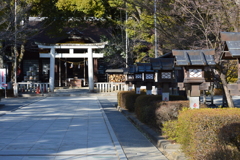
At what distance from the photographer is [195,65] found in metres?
8.85

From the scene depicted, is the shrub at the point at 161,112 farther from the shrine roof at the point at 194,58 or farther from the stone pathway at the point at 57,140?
the shrine roof at the point at 194,58

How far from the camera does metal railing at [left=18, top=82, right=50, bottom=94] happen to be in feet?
108

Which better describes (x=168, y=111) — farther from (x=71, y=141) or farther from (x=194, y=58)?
(x=71, y=141)

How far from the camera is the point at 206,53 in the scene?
894cm

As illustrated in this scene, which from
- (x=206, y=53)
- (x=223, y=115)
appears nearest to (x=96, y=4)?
(x=206, y=53)

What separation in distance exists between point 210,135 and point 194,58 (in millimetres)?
3462

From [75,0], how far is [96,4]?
1972 millimetres

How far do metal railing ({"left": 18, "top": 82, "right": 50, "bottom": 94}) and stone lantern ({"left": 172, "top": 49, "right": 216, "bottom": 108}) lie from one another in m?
25.4

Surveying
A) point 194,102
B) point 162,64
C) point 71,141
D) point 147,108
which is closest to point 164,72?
point 162,64

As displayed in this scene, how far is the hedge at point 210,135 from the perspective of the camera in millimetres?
5230

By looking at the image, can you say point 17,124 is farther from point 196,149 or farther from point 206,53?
point 196,149

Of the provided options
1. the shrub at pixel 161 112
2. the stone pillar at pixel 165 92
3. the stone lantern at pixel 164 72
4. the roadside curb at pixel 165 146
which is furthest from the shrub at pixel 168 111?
the stone lantern at pixel 164 72

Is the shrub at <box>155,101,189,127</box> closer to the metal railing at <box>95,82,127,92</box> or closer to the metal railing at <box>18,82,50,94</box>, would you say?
the metal railing at <box>95,82,127,92</box>

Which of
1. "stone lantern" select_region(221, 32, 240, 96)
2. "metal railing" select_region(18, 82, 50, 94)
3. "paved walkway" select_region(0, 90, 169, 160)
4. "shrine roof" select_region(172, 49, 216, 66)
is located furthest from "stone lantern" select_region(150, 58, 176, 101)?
"metal railing" select_region(18, 82, 50, 94)
